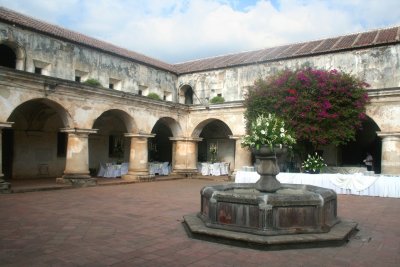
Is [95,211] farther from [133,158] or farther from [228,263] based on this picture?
[133,158]

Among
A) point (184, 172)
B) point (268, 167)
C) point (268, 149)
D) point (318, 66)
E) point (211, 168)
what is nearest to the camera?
point (268, 149)

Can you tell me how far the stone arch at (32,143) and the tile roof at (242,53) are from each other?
4119 mm

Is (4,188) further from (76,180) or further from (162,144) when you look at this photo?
(162,144)

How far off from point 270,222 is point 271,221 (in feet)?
0.08

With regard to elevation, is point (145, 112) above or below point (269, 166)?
above

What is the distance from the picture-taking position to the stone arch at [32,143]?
17391 millimetres

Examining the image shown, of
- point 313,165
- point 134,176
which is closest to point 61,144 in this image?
point 134,176

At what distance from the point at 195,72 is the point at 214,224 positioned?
755 inches

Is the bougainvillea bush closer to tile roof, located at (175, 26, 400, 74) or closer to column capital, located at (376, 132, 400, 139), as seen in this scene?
column capital, located at (376, 132, 400, 139)

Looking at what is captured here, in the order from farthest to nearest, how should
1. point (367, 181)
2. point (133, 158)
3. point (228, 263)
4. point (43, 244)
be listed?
point (133, 158) < point (367, 181) < point (43, 244) < point (228, 263)

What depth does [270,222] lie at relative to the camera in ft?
20.6

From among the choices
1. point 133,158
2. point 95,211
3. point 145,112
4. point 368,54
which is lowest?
point 95,211

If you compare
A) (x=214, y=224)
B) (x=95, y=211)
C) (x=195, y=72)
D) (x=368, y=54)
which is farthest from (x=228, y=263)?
(x=195, y=72)

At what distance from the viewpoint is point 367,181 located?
13.5m
